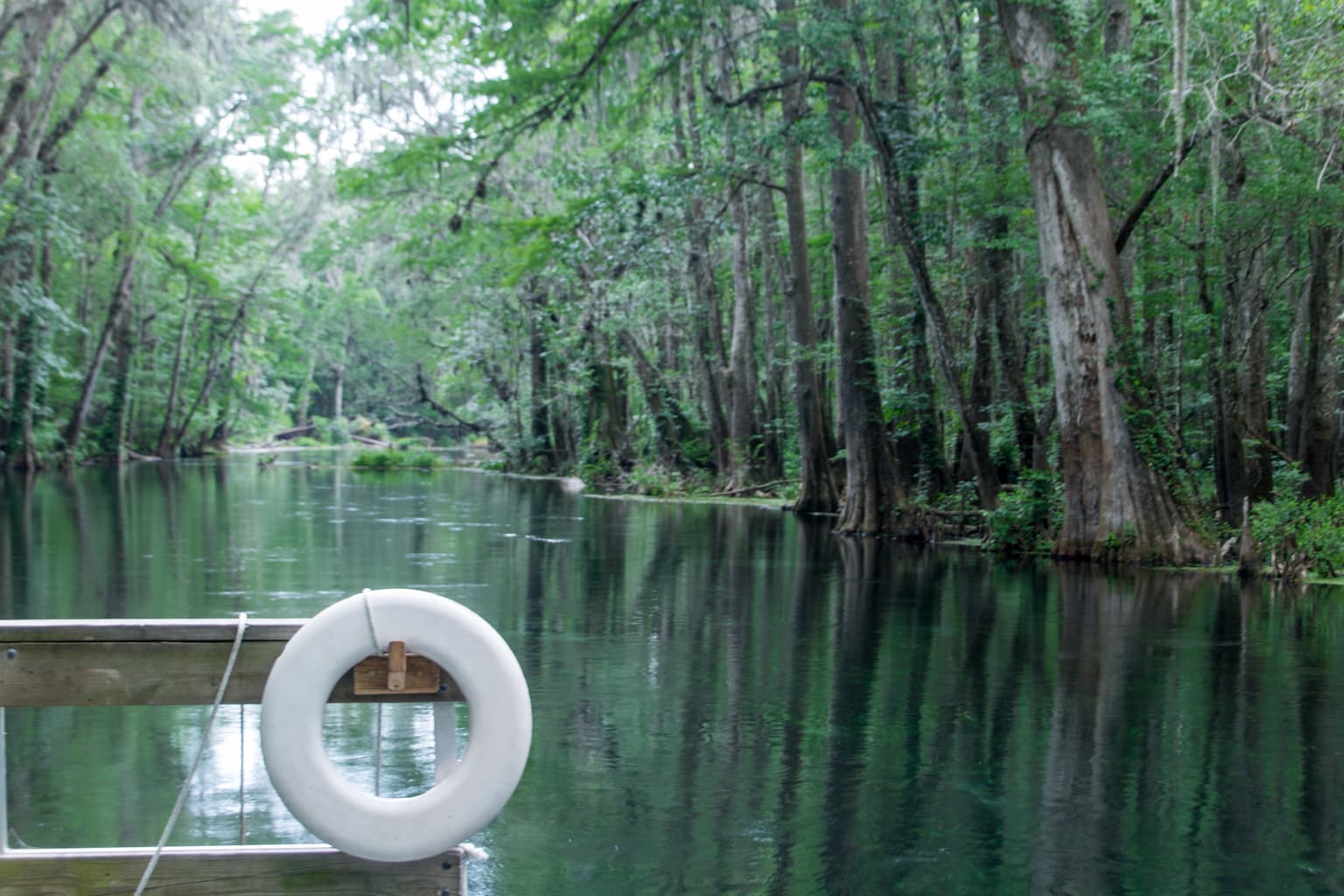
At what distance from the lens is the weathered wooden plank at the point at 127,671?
10.9 feet

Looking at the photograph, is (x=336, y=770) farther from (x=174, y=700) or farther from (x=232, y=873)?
(x=174, y=700)

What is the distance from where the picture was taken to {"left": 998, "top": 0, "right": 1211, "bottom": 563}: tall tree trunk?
14.8 metres

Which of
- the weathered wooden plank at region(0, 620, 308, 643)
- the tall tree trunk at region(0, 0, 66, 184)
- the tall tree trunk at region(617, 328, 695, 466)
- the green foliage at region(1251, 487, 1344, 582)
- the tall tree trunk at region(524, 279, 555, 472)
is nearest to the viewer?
the weathered wooden plank at region(0, 620, 308, 643)

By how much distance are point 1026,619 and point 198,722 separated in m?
6.54

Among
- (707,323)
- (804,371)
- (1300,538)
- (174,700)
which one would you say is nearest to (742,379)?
(707,323)

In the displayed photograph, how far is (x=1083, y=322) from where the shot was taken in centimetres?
1504

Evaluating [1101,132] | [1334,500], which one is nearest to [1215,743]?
[1334,500]

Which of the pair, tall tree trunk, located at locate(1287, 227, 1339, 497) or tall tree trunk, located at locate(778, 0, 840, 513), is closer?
tall tree trunk, located at locate(1287, 227, 1339, 497)

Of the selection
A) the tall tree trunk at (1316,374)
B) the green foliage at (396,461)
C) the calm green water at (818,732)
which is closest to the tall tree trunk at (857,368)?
the calm green water at (818,732)

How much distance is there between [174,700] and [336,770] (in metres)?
0.52

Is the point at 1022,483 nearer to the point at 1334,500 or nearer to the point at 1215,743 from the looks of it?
the point at 1334,500

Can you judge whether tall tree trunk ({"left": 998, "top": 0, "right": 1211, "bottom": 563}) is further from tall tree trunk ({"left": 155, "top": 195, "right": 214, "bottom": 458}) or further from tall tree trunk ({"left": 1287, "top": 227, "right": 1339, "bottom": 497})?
tall tree trunk ({"left": 155, "top": 195, "right": 214, "bottom": 458})

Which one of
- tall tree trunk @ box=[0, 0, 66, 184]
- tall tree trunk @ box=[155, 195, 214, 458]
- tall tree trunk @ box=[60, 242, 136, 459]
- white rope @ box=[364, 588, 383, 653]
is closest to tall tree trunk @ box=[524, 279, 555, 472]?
tall tree trunk @ box=[60, 242, 136, 459]

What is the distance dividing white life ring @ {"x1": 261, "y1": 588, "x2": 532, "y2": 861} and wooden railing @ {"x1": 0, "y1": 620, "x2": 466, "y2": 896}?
11 cm
